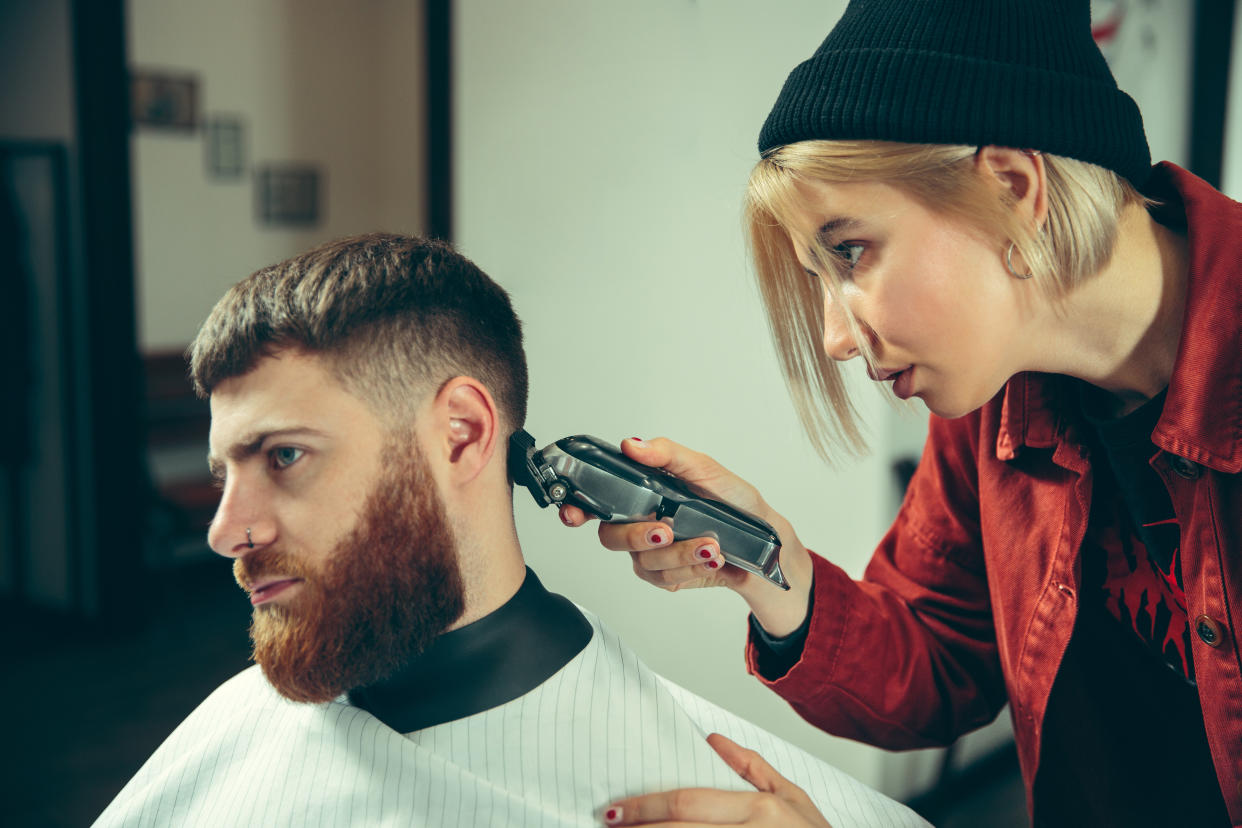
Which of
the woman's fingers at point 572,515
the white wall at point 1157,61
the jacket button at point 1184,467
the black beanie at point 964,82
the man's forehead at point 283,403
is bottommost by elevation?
the woman's fingers at point 572,515

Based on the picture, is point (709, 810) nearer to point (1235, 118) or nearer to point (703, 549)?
point (703, 549)

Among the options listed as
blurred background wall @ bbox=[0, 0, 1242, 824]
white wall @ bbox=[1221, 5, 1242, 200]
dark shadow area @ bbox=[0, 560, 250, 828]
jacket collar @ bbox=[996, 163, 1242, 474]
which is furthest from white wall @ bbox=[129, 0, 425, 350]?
jacket collar @ bbox=[996, 163, 1242, 474]

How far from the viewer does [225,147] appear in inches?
186

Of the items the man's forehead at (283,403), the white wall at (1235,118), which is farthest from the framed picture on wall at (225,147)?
the man's forehead at (283,403)

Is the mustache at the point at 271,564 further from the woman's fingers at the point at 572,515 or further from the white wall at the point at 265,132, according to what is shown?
the white wall at the point at 265,132

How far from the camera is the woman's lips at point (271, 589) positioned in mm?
880

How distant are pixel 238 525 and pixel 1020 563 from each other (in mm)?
852

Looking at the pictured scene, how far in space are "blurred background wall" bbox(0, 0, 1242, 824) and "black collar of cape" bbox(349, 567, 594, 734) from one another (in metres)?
0.10

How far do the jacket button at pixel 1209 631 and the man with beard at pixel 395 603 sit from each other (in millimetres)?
383

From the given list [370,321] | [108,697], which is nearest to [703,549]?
[370,321]

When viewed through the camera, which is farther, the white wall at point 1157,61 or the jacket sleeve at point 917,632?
the white wall at point 1157,61

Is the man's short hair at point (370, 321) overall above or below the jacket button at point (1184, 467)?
above

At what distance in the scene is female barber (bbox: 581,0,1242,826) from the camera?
33.2 inches

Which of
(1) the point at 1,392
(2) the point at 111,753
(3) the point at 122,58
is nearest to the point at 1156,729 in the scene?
(2) the point at 111,753
